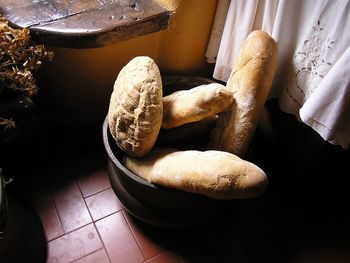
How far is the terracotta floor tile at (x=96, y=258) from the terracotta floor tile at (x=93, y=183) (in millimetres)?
212

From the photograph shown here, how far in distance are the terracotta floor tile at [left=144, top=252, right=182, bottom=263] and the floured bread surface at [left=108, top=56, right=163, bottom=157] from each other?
0.38 metres

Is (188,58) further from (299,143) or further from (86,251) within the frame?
(86,251)

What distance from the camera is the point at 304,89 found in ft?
2.88

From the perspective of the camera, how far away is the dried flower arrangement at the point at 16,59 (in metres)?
0.81

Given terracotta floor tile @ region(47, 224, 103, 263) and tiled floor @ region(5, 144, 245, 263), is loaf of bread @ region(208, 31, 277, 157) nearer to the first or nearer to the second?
tiled floor @ region(5, 144, 245, 263)

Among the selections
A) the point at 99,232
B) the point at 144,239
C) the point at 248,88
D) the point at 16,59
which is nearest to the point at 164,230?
the point at 144,239

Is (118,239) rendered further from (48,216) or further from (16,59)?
(16,59)

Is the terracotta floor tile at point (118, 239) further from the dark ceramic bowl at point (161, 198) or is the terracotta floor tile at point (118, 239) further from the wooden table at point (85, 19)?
the wooden table at point (85, 19)

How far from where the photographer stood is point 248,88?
893 mm

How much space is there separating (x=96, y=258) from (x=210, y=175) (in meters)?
0.50

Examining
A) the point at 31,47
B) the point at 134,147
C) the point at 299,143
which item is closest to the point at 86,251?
the point at 134,147

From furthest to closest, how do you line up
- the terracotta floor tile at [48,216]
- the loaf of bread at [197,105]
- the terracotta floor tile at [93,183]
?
the terracotta floor tile at [93,183] → the terracotta floor tile at [48,216] → the loaf of bread at [197,105]

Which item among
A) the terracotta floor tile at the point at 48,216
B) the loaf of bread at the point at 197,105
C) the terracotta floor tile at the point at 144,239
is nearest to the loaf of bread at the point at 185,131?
the loaf of bread at the point at 197,105

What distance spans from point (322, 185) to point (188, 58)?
663 millimetres
